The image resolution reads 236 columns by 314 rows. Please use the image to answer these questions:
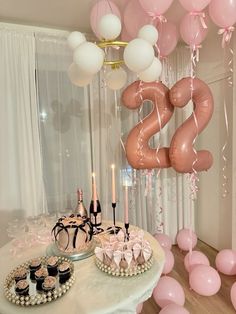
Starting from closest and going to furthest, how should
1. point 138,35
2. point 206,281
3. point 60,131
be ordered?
1. point 138,35
2. point 206,281
3. point 60,131

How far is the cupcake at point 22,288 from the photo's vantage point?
3.28 feet

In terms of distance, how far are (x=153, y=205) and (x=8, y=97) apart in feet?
6.19

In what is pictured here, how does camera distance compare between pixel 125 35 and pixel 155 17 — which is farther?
pixel 125 35

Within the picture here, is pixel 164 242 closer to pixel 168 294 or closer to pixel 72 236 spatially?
pixel 168 294

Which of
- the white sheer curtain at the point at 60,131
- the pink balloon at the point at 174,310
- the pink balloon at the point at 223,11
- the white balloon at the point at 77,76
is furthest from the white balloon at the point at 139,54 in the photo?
the pink balloon at the point at 174,310

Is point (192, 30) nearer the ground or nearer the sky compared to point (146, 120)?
nearer the sky

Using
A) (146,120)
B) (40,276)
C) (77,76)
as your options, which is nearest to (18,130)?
(77,76)

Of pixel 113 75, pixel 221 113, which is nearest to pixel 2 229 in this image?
pixel 113 75

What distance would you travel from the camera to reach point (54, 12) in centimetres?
215

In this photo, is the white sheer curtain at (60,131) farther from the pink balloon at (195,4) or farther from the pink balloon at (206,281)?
the pink balloon at (195,4)

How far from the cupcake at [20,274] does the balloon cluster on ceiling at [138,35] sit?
0.97m

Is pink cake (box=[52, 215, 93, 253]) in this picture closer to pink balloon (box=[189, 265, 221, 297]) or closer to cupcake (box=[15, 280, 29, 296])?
cupcake (box=[15, 280, 29, 296])

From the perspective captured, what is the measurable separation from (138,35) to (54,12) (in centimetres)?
108

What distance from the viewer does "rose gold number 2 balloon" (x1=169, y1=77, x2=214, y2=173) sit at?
6.57 feet
